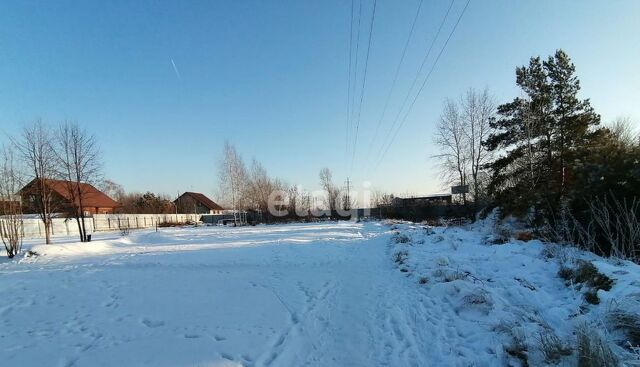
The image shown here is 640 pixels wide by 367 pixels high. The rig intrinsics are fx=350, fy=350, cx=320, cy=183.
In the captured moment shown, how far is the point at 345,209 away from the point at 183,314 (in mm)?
56950

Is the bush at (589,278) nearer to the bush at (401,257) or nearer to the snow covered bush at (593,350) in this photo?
the snow covered bush at (593,350)

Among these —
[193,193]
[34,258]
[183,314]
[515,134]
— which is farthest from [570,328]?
[193,193]

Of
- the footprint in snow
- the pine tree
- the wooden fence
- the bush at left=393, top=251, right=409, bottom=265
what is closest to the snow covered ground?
the footprint in snow

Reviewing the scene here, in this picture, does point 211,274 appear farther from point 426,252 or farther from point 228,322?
point 426,252

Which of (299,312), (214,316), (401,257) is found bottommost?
(401,257)

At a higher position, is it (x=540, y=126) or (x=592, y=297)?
(x=540, y=126)

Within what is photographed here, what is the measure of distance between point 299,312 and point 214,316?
140cm

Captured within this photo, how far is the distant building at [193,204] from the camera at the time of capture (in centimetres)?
7800

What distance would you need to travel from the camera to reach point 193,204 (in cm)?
7919

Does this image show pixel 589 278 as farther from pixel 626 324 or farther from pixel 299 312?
pixel 299 312

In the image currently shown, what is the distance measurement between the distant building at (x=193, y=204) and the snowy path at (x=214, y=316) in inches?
2756

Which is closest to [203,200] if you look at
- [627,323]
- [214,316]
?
[214,316]

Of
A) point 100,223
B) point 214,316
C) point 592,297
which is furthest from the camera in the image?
point 100,223

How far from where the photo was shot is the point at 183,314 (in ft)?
18.9
